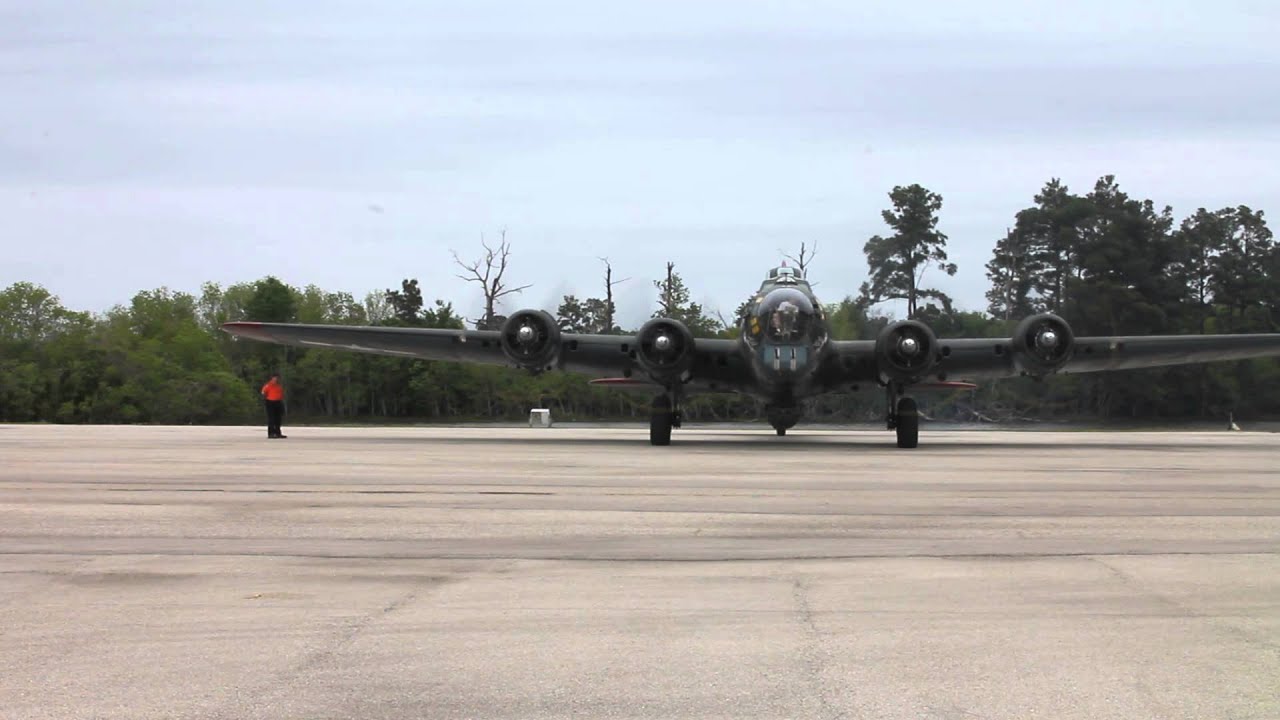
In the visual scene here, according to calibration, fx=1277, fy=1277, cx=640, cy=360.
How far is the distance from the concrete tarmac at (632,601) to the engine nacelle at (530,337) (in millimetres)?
15600

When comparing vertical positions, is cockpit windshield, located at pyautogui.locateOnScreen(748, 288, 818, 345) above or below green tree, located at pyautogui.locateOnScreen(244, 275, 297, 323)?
below

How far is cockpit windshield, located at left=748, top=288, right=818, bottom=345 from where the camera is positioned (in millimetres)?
28219

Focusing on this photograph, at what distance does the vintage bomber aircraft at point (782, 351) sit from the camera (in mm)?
28688

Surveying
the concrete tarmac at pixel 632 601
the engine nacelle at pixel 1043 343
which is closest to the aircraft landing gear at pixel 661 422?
the engine nacelle at pixel 1043 343

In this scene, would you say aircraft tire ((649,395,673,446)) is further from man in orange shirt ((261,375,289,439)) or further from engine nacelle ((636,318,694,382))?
man in orange shirt ((261,375,289,439))

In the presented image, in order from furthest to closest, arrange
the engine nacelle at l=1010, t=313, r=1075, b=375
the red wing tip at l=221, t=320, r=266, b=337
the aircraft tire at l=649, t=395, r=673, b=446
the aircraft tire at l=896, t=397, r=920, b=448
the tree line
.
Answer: the tree line
the red wing tip at l=221, t=320, r=266, b=337
the engine nacelle at l=1010, t=313, r=1075, b=375
the aircraft tire at l=649, t=395, r=673, b=446
the aircraft tire at l=896, t=397, r=920, b=448

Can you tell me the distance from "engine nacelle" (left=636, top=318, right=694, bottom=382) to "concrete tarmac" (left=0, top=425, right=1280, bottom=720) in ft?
46.8

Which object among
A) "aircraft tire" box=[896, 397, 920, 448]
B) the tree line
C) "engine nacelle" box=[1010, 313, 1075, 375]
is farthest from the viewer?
the tree line

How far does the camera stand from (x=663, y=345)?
96.4ft

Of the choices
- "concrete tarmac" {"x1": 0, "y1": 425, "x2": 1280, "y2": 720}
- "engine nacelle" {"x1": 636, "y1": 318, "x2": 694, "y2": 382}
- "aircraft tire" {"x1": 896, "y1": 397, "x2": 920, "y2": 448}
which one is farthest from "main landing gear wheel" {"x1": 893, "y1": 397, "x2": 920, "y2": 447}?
"concrete tarmac" {"x1": 0, "y1": 425, "x2": 1280, "y2": 720}

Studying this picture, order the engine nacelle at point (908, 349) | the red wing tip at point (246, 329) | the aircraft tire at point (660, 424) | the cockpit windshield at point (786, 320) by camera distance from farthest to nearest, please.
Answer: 1. the red wing tip at point (246, 329)
2. the aircraft tire at point (660, 424)
3. the engine nacelle at point (908, 349)
4. the cockpit windshield at point (786, 320)

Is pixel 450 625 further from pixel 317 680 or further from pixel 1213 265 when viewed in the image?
pixel 1213 265

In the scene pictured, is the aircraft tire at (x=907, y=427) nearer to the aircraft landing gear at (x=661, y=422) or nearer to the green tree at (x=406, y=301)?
the aircraft landing gear at (x=661, y=422)

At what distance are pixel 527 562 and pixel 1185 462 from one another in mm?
16323
